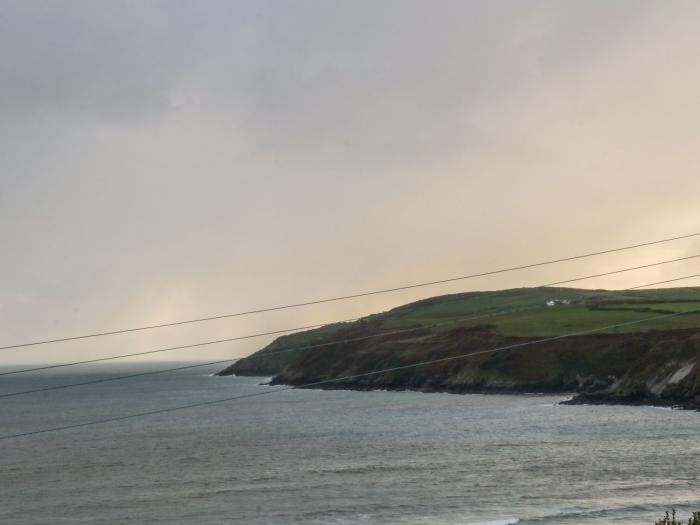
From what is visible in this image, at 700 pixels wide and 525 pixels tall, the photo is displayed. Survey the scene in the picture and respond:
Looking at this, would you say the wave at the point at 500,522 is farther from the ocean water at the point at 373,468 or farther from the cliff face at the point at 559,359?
the cliff face at the point at 559,359

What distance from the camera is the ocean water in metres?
54.1

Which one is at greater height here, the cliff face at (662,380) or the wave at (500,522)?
the cliff face at (662,380)

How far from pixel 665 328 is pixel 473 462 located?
89.4 m

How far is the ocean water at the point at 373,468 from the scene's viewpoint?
5407 centimetres

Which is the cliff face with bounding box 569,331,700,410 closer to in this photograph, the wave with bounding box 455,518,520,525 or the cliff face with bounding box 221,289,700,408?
the cliff face with bounding box 221,289,700,408

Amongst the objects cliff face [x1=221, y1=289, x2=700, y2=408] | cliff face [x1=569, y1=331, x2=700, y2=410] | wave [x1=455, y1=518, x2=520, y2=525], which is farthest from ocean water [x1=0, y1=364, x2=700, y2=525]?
cliff face [x1=221, y1=289, x2=700, y2=408]

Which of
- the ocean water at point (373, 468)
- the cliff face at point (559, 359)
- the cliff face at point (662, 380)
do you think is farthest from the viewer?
the cliff face at point (559, 359)

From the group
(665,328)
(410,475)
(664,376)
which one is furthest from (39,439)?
(665,328)

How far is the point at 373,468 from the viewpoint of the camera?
2795 inches

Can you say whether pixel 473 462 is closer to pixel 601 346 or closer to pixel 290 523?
pixel 290 523

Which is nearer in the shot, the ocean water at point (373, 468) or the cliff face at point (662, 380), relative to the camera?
the ocean water at point (373, 468)

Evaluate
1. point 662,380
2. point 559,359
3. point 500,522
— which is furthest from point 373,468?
point 559,359

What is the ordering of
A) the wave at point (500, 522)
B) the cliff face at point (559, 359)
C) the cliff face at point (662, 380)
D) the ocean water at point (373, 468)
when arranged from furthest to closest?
the cliff face at point (559, 359) → the cliff face at point (662, 380) → the ocean water at point (373, 468) → the wave at point (500, 522)

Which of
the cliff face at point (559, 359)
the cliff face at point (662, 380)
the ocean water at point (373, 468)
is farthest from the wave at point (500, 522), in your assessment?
the cliff face at point (662, 380)
